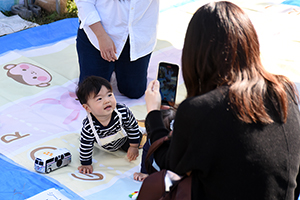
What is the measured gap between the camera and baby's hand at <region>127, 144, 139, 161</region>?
1.84 metres

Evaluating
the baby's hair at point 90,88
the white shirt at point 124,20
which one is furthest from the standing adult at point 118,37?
the baby's hair at point 90,88

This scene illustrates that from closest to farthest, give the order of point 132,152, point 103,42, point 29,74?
1. point 132,152
2. point 103,42
3. point 29,74

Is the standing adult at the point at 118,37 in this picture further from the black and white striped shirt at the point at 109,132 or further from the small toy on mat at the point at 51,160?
the small toy on mat at the point at 51,160

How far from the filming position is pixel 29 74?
2.57m

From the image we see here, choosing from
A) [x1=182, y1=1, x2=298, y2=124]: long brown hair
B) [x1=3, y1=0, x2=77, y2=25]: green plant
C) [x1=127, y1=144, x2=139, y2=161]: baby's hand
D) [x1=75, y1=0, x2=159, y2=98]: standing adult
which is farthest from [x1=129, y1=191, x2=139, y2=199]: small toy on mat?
[x1=3, y1=0, x2=77, y2=25]: green plant

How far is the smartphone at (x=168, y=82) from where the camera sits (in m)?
1.48

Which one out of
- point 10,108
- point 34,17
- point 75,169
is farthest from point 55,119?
point 34,17

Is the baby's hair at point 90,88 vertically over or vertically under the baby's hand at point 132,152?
over

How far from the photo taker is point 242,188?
987 mm

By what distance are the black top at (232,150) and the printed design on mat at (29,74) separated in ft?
5.75

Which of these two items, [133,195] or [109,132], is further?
[109,132]

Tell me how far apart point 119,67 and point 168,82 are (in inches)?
38.7

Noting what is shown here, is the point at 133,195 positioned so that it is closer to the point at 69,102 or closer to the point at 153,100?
the point at 153,100

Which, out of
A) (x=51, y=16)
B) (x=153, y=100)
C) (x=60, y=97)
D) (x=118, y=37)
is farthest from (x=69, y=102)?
(x=51, y=16)
